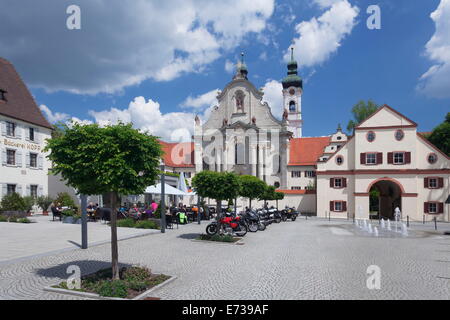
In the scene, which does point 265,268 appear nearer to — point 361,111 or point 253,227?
point 253,227

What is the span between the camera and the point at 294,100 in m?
76.1

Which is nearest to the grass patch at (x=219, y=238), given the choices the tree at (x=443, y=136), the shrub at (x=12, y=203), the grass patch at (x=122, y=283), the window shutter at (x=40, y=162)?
the grass patch at (x=122, y=283)

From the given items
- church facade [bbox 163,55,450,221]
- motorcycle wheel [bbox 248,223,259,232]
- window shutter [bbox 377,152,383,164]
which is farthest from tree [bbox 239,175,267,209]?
window shutter [bbox 377,152,383,164]

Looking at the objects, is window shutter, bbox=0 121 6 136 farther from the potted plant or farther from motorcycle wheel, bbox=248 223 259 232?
motorcycle wheel, bbox=248 223 259 232

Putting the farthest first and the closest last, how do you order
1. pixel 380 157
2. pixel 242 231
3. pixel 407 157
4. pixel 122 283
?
pixel 380 157 < pixel 407 157 < pixel 242 231 < pixel 122 283

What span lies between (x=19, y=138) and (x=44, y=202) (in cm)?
634

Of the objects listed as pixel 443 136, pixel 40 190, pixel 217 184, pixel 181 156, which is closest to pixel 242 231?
pixel 217 184

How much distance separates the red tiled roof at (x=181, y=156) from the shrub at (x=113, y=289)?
1845 inches

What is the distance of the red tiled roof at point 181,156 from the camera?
5491 cm

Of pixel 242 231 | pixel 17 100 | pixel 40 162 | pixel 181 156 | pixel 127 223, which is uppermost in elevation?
pixel 17 100

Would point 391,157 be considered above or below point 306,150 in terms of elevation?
below

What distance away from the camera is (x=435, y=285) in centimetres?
820

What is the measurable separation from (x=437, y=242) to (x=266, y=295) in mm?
13929

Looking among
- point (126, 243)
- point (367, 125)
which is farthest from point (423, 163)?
point (126, 243)
